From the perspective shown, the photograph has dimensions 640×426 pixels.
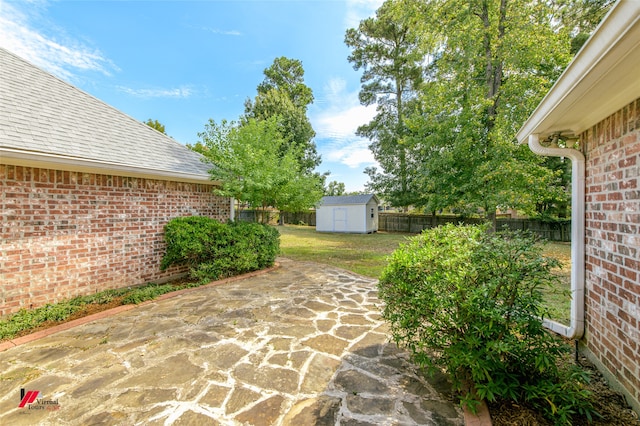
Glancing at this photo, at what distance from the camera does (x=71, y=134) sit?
4.68 meters

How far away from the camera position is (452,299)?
203 cm

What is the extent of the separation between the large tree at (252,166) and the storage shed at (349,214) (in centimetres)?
1061

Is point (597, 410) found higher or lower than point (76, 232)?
lower

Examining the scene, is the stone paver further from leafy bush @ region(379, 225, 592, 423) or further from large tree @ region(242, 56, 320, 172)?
large tree @ region(242, 56, 320, 172)

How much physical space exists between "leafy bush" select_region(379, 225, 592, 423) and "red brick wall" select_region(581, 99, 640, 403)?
47 centimetres

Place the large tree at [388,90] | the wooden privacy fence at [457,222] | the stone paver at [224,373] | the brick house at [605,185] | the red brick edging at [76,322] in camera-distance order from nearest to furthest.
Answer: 1. the brick house at [605,185]
2. the stone paver at [224,373]
3. the red brick edging at [76,322]
4. the wooden privacy fence at [457,222]
5. the large tree at [388,90]

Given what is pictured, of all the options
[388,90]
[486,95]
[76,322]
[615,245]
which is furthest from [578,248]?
[388,90]

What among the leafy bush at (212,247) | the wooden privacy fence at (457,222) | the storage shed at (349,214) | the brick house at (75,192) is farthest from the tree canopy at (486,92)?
the brick house at (75,192)

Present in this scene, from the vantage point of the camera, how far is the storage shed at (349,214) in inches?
716

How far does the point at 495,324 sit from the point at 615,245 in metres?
1.33

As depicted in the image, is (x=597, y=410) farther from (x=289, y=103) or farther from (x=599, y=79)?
(x=289, y=103)

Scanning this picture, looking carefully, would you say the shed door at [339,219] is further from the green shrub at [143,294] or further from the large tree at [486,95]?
the green shrub at [143,294]

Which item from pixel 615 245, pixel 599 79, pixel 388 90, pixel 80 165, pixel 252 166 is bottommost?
pixel 615 245

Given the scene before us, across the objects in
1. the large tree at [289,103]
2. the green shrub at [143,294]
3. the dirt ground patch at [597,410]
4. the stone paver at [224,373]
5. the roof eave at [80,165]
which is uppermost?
the large tree at [289,103]
